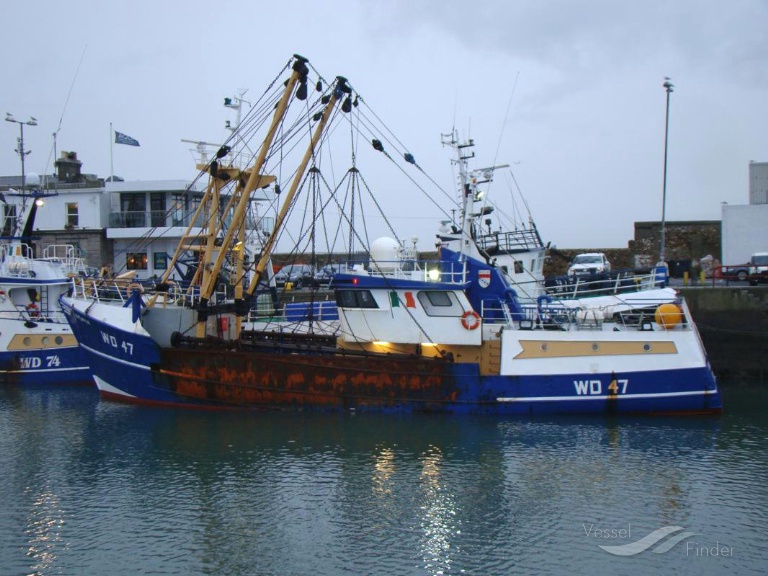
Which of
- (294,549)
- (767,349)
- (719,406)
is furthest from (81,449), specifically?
(767,349)

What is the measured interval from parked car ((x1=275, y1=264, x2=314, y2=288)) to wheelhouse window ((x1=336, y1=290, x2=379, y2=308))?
1045mm

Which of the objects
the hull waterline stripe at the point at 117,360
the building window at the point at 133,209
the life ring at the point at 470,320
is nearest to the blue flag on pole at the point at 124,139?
the building window at the point at 133,209

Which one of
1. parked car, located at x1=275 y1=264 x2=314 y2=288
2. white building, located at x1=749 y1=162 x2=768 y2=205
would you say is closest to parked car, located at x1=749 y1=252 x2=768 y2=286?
white building, located at x1=749 y1=162 x2=768 y2=205

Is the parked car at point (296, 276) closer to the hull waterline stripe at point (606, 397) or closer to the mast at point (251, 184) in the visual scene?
the mast at point (251, 184)

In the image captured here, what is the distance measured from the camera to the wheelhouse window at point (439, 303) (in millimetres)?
20219

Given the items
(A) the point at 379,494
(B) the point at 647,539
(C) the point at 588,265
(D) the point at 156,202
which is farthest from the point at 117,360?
(C) the point at 588,265

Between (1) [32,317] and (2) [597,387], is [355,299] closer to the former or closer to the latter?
(2) [597,387]

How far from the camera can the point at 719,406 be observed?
1933 centimetres

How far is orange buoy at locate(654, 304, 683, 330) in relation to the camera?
1895 cm

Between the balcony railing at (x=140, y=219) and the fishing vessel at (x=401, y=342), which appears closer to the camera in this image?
the fishing vessel at (x=401, y=342)

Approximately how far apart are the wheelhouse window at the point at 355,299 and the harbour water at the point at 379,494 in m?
3.18

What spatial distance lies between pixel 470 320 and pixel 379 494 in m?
6.86

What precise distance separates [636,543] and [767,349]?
15.9 meters

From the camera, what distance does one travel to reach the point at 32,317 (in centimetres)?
2591
